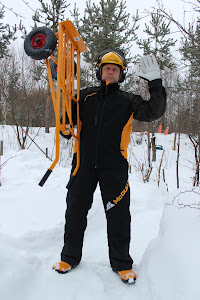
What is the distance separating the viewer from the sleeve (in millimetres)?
1611

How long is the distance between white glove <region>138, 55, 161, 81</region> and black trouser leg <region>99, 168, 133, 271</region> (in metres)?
0.73

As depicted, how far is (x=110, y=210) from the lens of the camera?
1782mm

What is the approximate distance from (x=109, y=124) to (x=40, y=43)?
0.78 meters

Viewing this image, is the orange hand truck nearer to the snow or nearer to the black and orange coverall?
the black and orange coverall

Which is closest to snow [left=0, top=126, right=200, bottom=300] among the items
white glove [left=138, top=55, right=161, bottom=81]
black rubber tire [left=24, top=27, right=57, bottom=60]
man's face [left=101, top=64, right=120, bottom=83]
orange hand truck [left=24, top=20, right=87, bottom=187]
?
orange hand truck [left=24, top=20, right=87, bottom=187]

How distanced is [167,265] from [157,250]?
0.25 metres

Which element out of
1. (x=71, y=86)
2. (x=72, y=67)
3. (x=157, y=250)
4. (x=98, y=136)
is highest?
(x=72, y=67)

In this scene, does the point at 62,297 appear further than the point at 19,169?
No

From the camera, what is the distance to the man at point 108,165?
69.8 inches

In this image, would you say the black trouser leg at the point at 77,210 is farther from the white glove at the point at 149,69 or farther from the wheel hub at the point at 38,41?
the wheel hub at the point at 38,41

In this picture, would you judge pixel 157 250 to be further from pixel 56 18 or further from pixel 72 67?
pixel 56 18

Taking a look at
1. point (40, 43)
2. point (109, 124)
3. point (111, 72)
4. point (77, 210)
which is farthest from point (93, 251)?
point (40, 43)

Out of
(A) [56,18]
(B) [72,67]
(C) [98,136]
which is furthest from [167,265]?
(A) [56,18]

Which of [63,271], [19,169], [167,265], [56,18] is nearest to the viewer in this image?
[167,265]
